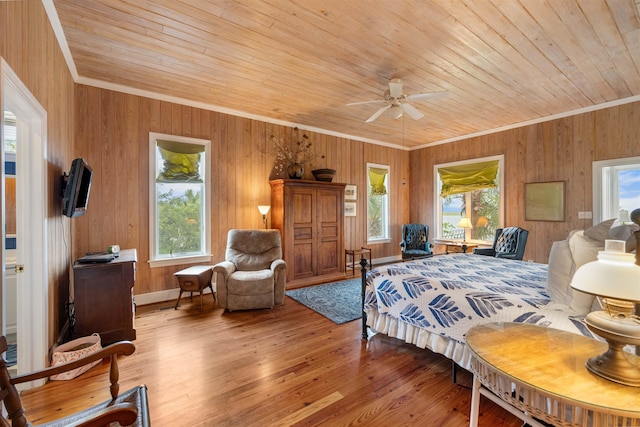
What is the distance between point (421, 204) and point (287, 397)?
5.77 metres

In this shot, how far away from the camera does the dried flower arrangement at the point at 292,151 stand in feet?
16.1

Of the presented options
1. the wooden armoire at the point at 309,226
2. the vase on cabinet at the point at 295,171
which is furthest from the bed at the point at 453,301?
the vase on cabinet at the point at 295,171

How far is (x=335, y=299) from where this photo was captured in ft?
12.7

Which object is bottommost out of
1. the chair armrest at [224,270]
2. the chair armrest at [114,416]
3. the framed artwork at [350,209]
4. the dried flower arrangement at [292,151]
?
the chair armrest at [224,270]

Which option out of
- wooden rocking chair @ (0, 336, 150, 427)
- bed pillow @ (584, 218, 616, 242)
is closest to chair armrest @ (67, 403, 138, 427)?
wooden rocking chair @ (0, 336, 150, 427)

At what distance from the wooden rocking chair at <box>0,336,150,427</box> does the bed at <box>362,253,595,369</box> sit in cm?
191

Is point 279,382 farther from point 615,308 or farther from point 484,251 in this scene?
point 484,251

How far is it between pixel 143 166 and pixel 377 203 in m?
4.73

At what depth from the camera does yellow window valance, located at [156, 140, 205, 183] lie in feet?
12.8

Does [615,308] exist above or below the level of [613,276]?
below

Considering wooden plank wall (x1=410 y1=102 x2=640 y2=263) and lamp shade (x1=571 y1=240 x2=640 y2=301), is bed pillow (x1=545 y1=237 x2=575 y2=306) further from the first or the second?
wooden plank wall (x1=410 y1=102 x2=640 y2=263)

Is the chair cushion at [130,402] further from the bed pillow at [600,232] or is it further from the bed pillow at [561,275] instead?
the bed pillow at [600,232]

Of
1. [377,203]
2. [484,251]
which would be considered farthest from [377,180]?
[484,251]

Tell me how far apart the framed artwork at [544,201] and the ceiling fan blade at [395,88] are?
11.6 ft
